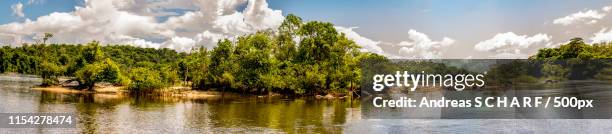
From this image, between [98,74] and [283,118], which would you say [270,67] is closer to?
[98,74]

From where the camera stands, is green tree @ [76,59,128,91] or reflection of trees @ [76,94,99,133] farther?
green tree @ [76,59,128,91]

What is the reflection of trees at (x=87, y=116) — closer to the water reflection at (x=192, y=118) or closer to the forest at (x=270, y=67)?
the water reflection at (x=192, y=118)

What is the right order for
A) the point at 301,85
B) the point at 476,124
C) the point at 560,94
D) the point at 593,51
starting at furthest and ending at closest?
the point at 593,51 < the point at 301,85 < the point at 560,94 < the point at 476,124

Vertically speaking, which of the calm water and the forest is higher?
the forest

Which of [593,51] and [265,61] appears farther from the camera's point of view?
[593,51]

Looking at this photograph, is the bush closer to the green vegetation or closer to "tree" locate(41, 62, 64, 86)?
"tree" locate(41, 62, 64, 86)

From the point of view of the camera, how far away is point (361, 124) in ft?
105

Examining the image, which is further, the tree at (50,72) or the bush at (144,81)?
the tree at (50,72)

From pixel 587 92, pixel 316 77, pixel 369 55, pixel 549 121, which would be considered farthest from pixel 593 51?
pixel 549 121

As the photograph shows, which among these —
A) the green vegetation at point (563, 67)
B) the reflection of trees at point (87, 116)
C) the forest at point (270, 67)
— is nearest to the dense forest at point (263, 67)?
the forest at point (270, 67)

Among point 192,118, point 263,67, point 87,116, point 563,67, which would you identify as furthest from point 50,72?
point 563,67

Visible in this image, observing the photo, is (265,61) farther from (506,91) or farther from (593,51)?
(593,51)

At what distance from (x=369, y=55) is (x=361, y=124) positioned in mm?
35333

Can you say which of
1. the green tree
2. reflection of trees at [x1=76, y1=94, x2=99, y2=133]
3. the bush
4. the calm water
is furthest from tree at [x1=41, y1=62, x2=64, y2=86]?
the calm water
